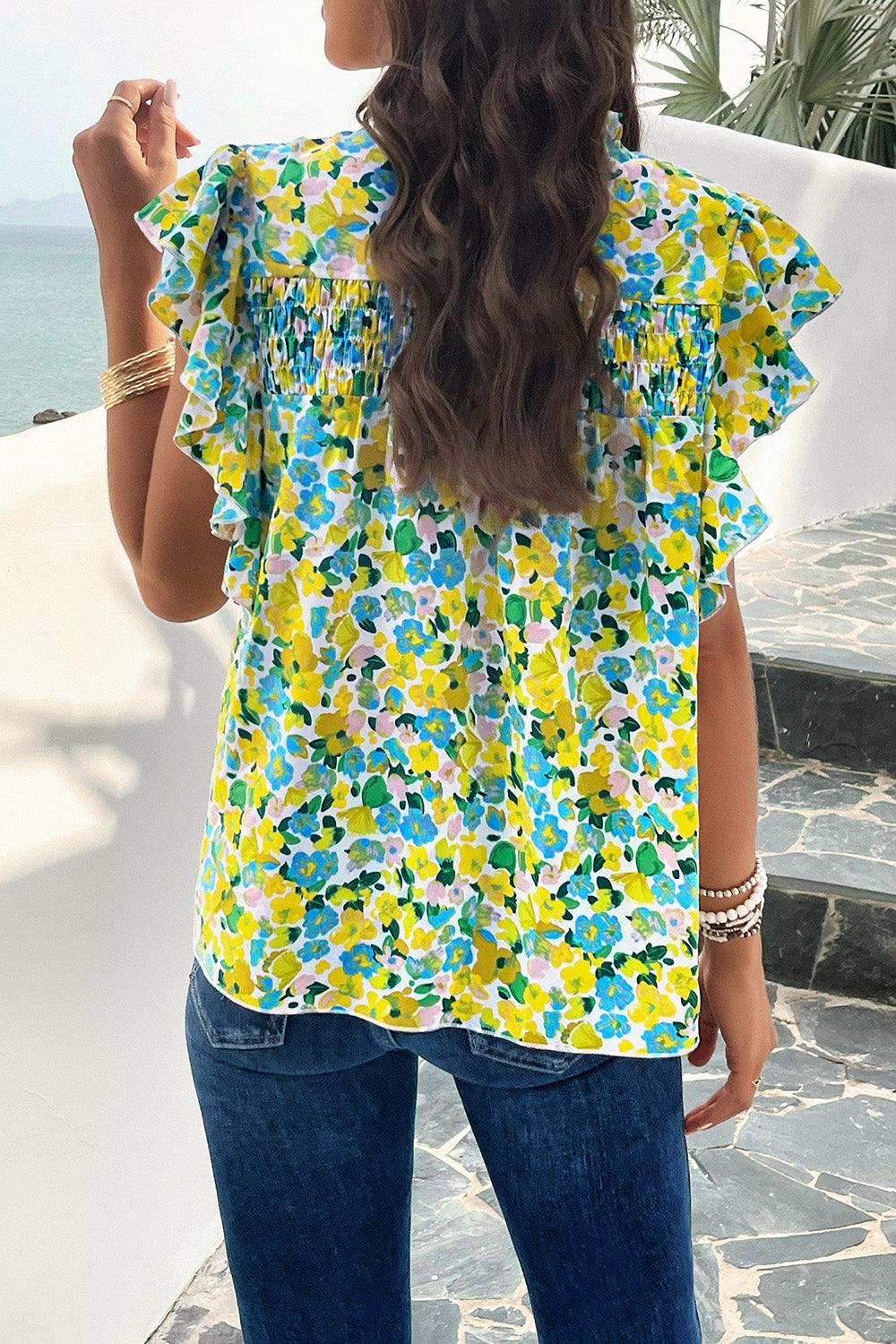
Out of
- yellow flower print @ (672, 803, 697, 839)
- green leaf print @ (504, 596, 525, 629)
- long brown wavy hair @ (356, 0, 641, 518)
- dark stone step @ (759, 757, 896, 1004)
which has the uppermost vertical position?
long brown wavy hair @ (356, 0, 641, 518)

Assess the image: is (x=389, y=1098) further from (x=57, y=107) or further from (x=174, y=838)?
(x=57, y=107)

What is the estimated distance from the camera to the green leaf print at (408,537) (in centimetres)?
69

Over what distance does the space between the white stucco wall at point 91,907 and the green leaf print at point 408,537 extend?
2.00ft

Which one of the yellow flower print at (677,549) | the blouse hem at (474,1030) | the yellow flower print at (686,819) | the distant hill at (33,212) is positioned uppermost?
the yellow flower print at (677,549)

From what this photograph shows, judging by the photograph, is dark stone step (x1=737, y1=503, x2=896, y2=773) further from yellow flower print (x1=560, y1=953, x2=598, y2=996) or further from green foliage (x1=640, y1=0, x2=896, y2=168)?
green foliage (x1=640, y1=0, x2=896, y2=168)

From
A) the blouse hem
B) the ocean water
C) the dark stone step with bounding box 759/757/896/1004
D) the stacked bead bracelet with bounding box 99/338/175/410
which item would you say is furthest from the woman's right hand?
the ocean water

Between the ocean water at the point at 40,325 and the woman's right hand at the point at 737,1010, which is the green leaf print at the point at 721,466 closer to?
the woman's right hand at the point at 737,1010

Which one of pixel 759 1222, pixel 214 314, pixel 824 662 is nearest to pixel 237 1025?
pixel 214 314

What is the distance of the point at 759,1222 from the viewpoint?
1.89 meters

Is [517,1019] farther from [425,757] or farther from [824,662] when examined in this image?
[824,662]

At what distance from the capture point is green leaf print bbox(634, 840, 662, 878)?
2.33 ft

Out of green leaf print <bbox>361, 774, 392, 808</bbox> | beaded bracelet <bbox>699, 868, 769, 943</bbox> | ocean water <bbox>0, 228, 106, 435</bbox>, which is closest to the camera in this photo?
green leaf print <bbox>361, 774, 392, 808</bbox>

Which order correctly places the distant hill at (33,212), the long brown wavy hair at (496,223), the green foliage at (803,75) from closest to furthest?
the long brown wavy hair at (496,223)
the green foliage at (803,75)
the distant hill at (33,212)

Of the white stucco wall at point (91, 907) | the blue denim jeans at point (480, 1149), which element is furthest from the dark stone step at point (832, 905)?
the blue denim jeans at point (480, 1149)
